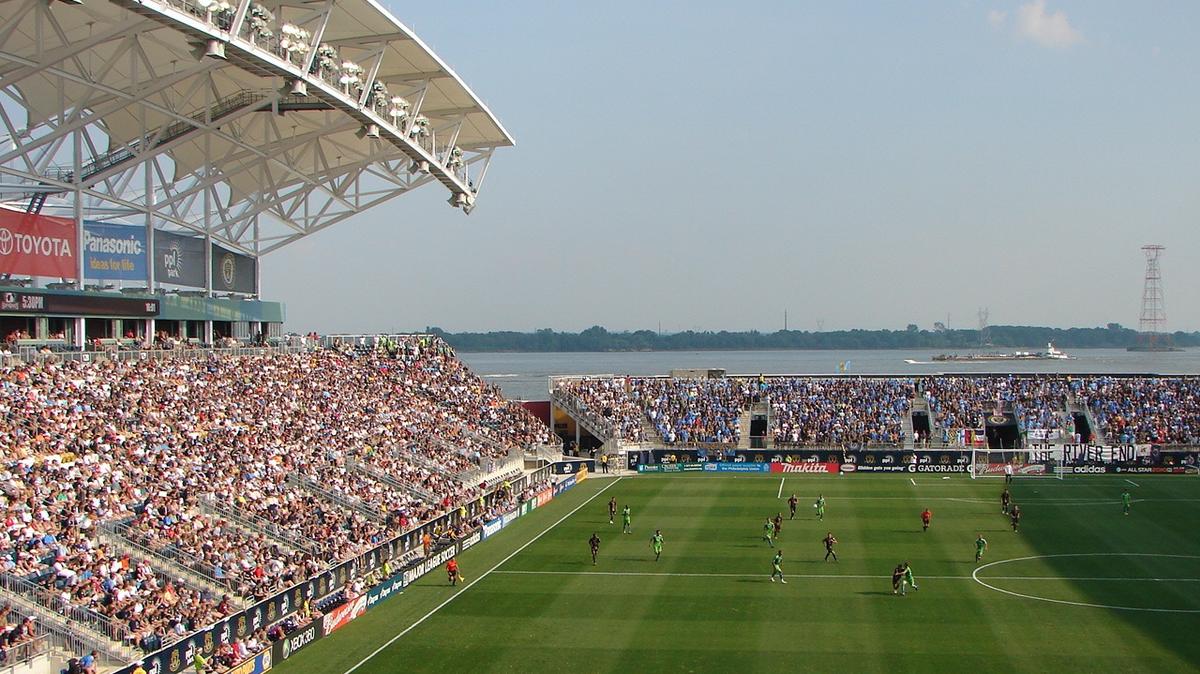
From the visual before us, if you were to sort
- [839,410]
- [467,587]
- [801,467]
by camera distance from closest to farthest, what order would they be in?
1. [467,587]
2. [801,467]
3. [839,410]

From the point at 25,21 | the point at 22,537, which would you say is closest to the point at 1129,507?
the point at 22,537

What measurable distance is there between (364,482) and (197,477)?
29.1 ft

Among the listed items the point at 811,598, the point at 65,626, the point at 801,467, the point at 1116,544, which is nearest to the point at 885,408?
the point at 801,467

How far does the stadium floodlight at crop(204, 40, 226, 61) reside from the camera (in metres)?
32.6

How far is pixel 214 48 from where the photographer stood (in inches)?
1283

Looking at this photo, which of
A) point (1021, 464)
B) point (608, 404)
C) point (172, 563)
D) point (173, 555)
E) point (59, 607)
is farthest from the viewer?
point (608, 404)

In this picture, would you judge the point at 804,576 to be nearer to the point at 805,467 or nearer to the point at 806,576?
the point at 806,576

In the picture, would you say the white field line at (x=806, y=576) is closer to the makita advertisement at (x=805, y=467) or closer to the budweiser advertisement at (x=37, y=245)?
the budweiser advertisement at (x=37, y=245)

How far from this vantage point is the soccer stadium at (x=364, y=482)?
2767cm

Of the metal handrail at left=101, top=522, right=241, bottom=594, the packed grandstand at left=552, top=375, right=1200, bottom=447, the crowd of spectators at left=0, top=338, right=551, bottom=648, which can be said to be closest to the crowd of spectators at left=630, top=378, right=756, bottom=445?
the packed grandstand at left=552, top=375, right=1200, bottom=447

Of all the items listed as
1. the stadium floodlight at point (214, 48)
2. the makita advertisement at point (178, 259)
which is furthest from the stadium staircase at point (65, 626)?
the makita advertisement at point (178, 259)

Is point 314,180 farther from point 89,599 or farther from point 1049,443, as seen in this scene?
point 1049,443

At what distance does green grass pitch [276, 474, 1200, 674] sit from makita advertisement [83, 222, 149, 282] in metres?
18.0

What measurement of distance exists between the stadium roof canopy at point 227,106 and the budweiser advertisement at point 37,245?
779 millimetres
